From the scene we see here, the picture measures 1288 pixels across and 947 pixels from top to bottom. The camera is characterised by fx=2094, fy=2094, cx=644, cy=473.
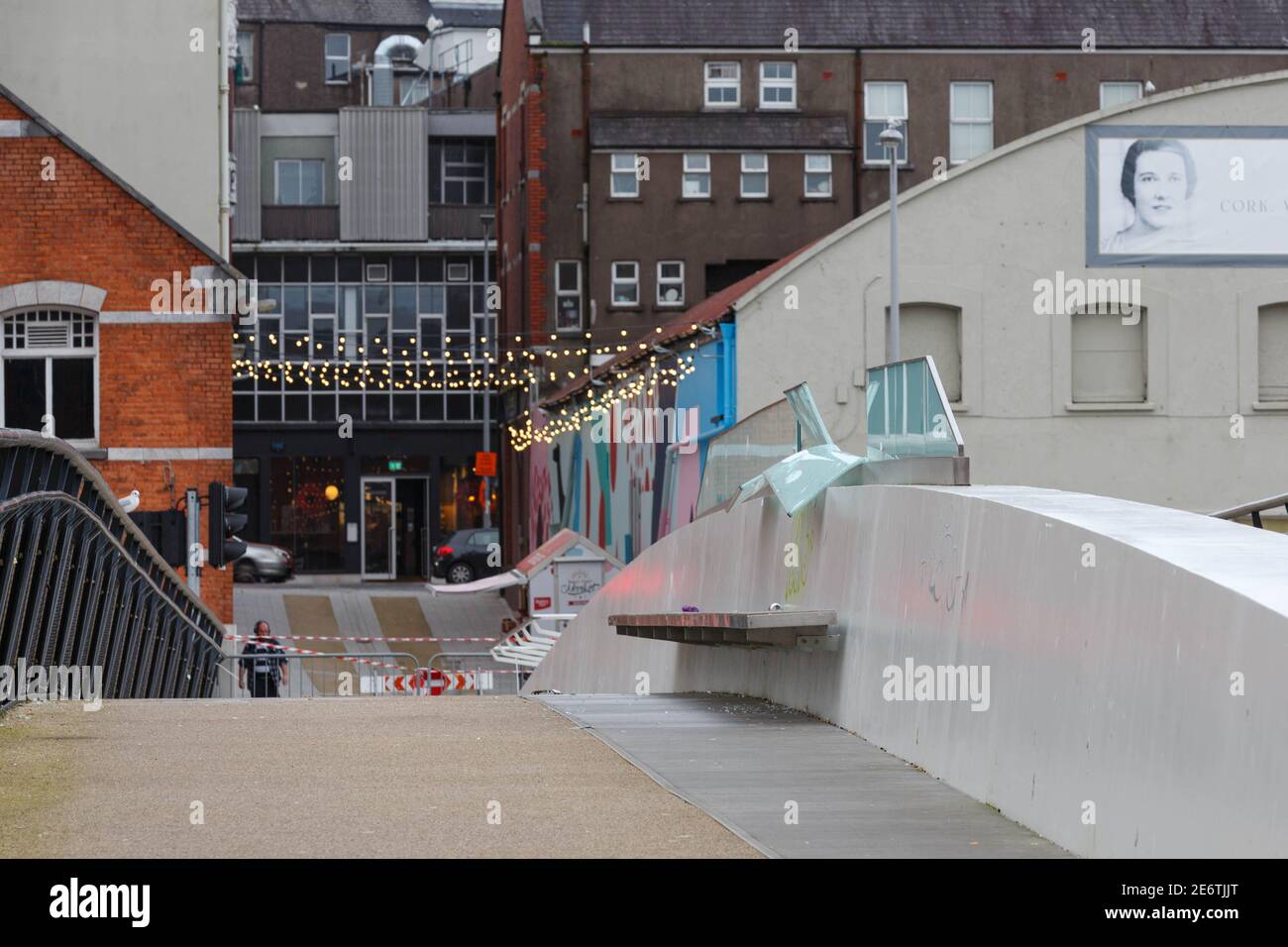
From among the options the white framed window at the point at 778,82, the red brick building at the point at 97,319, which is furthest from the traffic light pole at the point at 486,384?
the red brick building at the point at 97,319

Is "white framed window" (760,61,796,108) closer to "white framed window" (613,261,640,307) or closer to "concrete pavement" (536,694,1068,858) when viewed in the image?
"white framed window" (613,261,640,307)

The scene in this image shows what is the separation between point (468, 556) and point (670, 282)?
1133cm

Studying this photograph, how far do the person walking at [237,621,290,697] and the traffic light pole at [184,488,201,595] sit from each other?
1051 millimetres

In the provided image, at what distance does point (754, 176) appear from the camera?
47.8 meters

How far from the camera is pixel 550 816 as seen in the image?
24.3 feet

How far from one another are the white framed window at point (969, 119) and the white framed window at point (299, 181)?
21306 millimetres

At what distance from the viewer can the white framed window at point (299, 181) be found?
201ft

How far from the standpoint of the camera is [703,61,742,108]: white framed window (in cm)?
4828

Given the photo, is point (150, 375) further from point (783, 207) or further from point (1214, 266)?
point (783, 207)

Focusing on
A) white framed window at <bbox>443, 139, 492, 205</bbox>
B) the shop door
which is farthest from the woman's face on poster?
the shop door

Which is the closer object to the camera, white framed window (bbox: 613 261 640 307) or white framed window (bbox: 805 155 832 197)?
white framed window (bbox: 805 155 832 197)

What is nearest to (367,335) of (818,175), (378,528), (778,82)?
(378,528)

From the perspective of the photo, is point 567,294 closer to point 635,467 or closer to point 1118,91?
point 635,467

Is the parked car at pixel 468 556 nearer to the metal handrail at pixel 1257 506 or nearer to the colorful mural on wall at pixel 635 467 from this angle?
the colorful mural on wall at pixel 635 467
